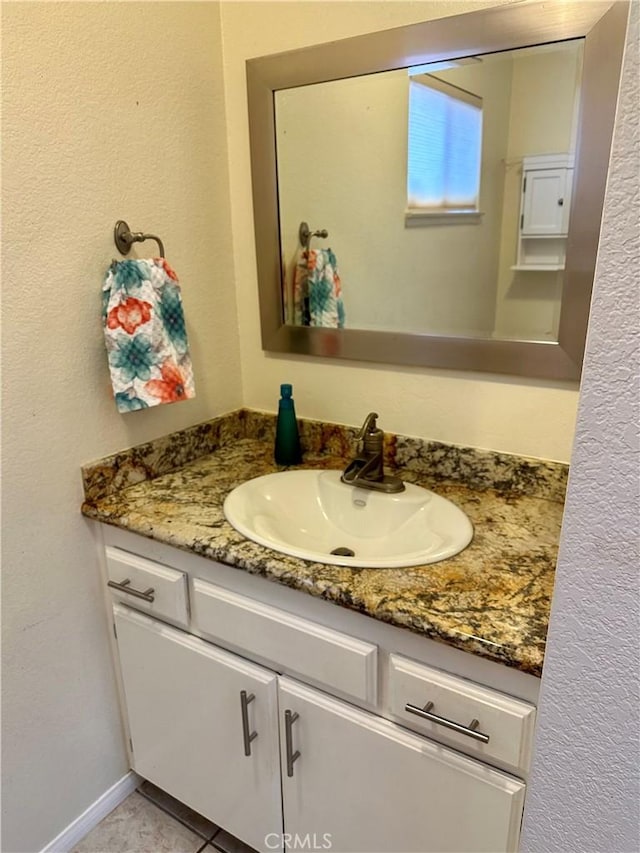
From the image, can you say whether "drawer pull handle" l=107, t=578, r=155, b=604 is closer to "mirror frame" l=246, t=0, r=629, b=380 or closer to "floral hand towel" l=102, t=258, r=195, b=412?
"floral hand towel" l=102, t=258, r=195, b=412

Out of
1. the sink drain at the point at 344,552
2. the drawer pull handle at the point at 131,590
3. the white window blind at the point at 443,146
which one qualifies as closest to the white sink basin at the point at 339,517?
the sink drain at the point at 344,552

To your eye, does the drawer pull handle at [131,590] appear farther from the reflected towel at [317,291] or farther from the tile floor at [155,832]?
the reflected towel at [317,291]

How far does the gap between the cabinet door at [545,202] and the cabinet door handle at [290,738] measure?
104 centimetres

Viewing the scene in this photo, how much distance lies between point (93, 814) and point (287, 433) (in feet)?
3.44

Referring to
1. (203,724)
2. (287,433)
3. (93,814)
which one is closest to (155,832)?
(93,814)

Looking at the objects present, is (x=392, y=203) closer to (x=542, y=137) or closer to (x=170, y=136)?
(x=542, y=137)

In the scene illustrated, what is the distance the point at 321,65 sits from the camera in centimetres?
134

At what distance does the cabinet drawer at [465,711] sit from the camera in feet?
2.89

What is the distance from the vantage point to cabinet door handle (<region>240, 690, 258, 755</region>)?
1.18 metres

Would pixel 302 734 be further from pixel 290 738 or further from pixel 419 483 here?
pixel 419 483

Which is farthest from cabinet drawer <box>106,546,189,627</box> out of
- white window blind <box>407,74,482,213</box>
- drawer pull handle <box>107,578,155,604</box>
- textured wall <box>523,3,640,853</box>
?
white window blind <box>407,74,482,213</box>

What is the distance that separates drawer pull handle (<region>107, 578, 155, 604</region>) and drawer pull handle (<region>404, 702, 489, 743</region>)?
60 cm

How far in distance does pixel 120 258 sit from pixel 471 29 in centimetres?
84

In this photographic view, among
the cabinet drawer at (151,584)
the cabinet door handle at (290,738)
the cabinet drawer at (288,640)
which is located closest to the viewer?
the cabinet drawer at (288,640)
